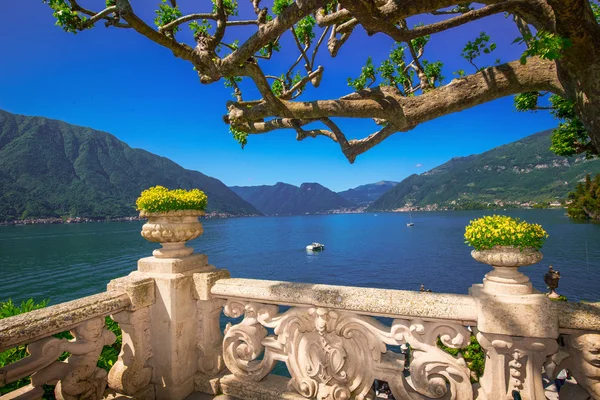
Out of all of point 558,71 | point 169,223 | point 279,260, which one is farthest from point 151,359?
point 279,260

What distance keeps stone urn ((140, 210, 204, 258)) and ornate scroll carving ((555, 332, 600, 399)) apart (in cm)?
426

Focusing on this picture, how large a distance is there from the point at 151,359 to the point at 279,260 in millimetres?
71187

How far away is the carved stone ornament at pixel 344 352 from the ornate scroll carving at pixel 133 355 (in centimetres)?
107

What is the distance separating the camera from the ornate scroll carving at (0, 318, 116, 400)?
9.39 ft

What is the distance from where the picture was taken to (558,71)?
4246mm

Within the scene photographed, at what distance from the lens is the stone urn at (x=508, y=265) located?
2.61 m

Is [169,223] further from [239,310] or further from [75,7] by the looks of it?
[75,7]

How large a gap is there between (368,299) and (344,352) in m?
0.71

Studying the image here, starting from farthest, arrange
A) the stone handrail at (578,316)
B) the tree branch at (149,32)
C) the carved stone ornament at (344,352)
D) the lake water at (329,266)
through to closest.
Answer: the lake water at (329,266) → the tree branch at (149,32) → the carved stone ornament at (344,352) → the stone handrail at (578,316)

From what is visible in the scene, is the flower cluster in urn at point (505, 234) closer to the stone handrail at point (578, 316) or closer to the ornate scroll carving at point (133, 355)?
the stone handrail at point (578, 316)

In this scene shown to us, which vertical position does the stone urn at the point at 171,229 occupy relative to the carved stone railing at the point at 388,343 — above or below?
above

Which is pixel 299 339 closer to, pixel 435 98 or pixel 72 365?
pixel 72 365

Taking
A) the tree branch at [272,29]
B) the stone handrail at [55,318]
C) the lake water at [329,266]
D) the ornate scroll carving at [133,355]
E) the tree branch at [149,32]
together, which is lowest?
the lake water at [329,266]

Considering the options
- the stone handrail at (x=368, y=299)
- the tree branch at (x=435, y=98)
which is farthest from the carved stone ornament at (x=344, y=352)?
the tree branch at (x=435, y=98)
